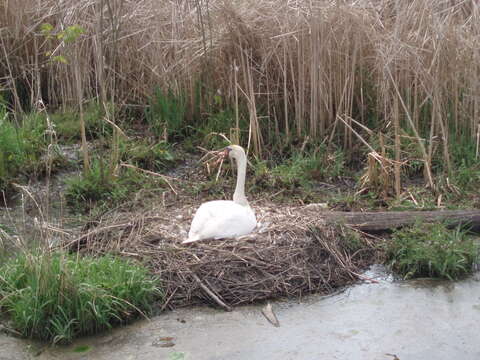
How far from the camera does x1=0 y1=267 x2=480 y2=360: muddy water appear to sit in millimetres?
4750

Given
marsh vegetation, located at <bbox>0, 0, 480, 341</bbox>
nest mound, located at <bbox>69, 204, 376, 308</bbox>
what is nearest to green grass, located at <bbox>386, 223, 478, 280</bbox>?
marsh vegetation, located at <bbox>0, 0, 480, 341</bbox>

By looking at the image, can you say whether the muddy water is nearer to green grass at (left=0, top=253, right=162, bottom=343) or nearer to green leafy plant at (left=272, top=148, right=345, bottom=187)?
green grass at (left=0, top=253, right=162, bottom=343)

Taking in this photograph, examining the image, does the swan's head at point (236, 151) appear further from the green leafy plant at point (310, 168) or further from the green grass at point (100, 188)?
the green grass at point (100, 188)

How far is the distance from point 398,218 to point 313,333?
182cm

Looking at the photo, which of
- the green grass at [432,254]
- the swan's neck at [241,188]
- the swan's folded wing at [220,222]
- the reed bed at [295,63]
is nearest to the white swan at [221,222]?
the swan's folded wing at [220,222]

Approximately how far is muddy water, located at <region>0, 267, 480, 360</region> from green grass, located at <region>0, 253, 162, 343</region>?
3.8 inches

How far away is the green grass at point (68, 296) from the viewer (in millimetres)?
4863

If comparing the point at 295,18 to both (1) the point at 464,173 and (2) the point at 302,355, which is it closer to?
(1) the point at 464,173

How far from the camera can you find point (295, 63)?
797 centimetres

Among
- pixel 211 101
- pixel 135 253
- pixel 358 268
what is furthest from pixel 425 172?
pixel 135 253

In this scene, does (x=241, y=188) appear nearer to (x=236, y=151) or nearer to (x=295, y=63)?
(x=236, y=151)

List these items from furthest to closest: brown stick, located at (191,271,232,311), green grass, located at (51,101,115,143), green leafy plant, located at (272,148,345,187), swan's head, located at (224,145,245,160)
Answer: green grass, located at (51,101,115,143), green leafy plant, located at (272,148,345,187), swan's head, located at (224,145,245,160), brown stick, located at (191,271,232,311)

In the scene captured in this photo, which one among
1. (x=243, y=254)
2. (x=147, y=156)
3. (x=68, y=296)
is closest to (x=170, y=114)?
(x=147, y=156)

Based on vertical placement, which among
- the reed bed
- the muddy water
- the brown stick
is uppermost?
the reed bed
